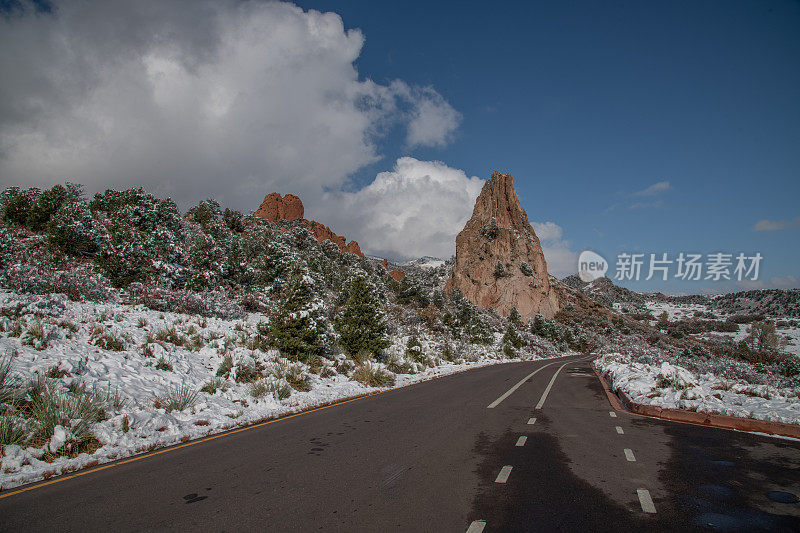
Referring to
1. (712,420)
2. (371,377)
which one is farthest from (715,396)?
(371,377)

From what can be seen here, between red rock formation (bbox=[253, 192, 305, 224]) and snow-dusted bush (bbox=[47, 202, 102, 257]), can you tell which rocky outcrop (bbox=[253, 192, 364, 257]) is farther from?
snow-dusted bush (bbox=[47, 202, 102, 257])

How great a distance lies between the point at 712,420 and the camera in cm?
852

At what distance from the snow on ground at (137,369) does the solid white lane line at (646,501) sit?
7926 millimetres

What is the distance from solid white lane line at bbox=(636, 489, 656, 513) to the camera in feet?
13.8

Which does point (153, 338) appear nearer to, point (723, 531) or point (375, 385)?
point (375, 385)

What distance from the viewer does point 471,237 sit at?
348 ft

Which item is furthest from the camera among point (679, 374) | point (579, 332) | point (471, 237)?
point (471, 237)

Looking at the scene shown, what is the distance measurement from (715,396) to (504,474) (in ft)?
26.6

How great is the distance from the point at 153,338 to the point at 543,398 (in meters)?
13.1

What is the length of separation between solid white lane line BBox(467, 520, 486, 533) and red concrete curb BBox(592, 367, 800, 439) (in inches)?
301

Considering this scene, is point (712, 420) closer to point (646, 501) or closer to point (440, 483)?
point (646, 501)

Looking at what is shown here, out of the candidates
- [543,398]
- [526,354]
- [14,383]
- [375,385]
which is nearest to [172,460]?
[14,383]

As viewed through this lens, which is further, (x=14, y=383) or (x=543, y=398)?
(x=543, y=398)

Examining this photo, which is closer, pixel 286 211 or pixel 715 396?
pixel 715 396
